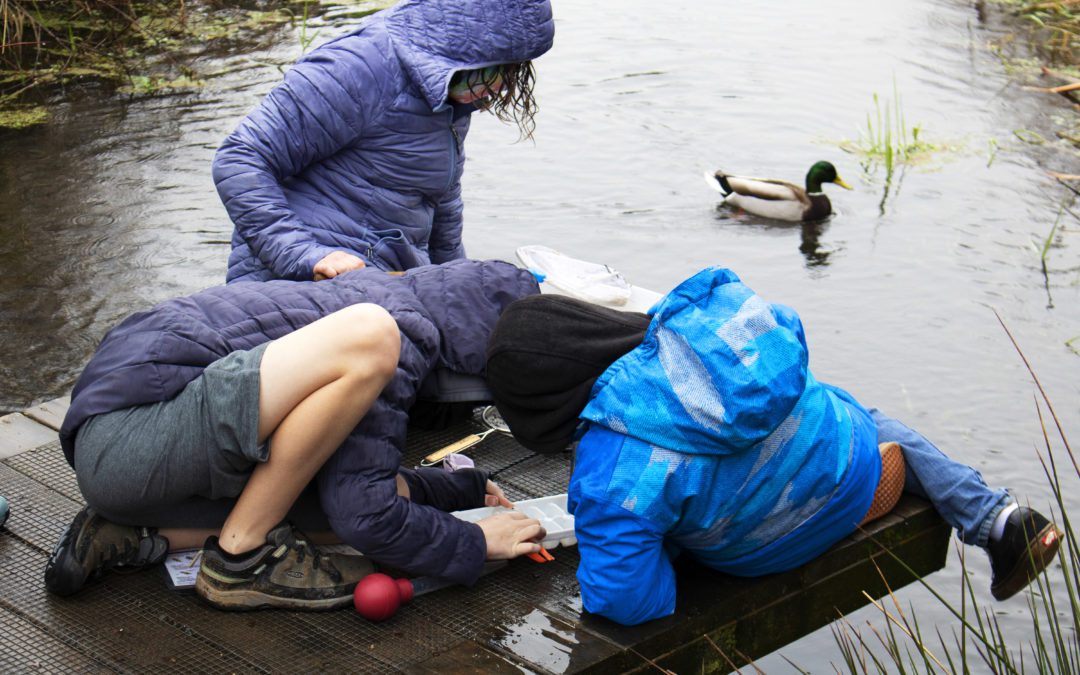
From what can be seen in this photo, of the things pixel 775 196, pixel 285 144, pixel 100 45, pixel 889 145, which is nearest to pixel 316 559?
pixel 285 144

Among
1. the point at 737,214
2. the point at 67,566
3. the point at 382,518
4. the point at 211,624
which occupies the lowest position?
the point at 737,214

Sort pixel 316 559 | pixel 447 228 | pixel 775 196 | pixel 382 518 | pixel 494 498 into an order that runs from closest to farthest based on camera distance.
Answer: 1. pixel 382 518
2. pixel 316 559
3. pixel 494 498
4. pixel 447 228
5. pixel 775 196

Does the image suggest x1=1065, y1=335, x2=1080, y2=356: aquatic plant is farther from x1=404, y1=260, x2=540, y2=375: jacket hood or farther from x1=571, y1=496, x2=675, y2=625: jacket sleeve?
x1=571, y1=496, x2=675, y2=625: jacket sleeve

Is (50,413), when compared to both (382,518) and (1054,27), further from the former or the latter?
(1054,27)

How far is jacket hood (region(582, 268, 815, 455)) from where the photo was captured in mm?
2818

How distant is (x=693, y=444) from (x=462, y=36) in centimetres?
180

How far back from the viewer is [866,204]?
27.0 feet

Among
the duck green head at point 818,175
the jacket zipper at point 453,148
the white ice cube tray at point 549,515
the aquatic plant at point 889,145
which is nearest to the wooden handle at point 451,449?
the white ice cube tray at point 549,515

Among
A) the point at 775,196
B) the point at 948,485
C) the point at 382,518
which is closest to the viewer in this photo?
the point at 382,518

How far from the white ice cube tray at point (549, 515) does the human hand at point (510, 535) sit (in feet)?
0.21

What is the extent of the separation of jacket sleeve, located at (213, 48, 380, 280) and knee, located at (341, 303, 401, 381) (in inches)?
46.4

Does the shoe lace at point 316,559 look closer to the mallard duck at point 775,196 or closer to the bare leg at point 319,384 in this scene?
the bare leg at point 319,384

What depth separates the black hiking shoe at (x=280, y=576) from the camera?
2982 millimetres

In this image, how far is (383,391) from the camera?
3094 millimetres
